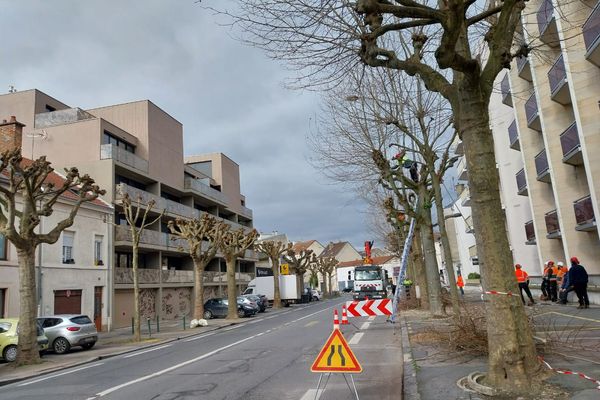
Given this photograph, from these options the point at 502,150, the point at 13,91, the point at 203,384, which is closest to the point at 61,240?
the point at 13,91

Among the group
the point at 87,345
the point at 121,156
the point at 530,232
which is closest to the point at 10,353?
the point at 87,345

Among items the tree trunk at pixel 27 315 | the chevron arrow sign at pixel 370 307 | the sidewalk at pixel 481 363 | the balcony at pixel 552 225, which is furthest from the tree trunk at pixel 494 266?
the balcony at pixel 552 225

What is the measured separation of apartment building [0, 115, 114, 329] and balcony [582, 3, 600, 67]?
895 inches

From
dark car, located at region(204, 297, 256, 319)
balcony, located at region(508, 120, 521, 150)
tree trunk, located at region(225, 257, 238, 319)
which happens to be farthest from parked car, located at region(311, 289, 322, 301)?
balcony, located at region(508, 120, 521, 150)

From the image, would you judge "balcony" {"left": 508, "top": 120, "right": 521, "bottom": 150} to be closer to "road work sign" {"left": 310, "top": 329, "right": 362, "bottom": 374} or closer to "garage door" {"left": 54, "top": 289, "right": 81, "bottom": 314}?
"road work sign" {"left": 310, "top": 329, "right": 362, "bottom": 374}

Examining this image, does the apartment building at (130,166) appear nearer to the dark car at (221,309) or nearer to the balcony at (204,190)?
the balcony at (204,190)

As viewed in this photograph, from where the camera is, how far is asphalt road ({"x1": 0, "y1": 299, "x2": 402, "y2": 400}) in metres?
8.06

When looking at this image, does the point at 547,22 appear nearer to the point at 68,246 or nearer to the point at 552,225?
the point at 552,225

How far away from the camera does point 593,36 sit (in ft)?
56.6

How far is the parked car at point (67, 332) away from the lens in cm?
1722

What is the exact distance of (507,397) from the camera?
5988 mm

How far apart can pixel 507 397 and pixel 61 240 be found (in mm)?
23843

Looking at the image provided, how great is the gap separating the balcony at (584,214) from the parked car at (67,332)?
1910cm

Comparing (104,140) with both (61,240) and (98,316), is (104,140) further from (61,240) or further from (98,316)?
(98,316)
